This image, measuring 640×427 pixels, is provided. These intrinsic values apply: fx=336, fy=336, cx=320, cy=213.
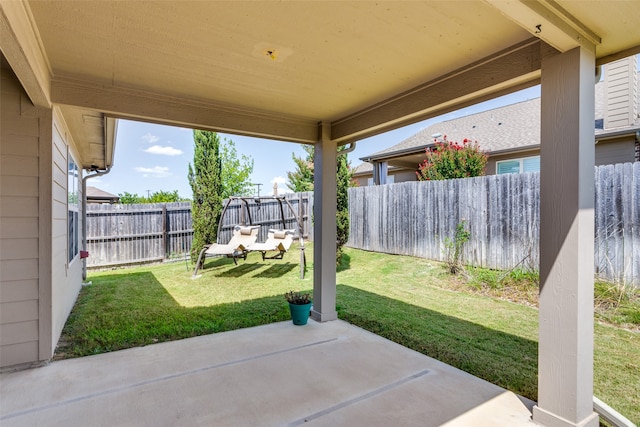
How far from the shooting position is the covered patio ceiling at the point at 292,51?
71.8 inches

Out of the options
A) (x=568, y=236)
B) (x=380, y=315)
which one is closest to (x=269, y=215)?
(x=380, y=315)

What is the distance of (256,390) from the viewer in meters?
2.57

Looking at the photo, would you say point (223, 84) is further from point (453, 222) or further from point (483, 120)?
point (483, 120)

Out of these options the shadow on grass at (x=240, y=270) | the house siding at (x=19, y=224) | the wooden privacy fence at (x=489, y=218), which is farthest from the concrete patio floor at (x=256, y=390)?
the shadow on grass at (x=240, y=270)

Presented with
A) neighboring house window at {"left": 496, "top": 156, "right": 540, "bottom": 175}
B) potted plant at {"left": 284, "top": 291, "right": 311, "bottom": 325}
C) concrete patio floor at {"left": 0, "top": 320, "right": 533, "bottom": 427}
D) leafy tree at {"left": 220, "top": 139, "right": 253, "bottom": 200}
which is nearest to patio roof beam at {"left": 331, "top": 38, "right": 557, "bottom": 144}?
potted plant at {"left": 284, "top": 291, "right": 311, "bottom": 325}

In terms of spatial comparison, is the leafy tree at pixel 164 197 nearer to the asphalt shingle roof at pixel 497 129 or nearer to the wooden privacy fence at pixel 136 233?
the wooden privacy fence at pixel 136 233

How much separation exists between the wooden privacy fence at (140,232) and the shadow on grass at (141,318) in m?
2.70

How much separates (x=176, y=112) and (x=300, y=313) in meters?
2.59

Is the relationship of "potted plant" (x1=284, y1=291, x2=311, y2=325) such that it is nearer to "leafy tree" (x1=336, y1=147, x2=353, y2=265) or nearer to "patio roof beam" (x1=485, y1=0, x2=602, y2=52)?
"patio roof beam" (x1=485, y1=0, x2=602, y2=52)

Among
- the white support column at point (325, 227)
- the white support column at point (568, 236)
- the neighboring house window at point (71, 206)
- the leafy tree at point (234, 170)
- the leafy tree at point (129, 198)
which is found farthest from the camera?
the leafy tree at point (129, 198)

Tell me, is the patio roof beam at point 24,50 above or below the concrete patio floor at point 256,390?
above

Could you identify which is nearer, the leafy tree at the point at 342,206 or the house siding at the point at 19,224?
the house siding at the point at 19,224

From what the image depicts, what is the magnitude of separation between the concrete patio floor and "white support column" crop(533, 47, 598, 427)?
36cm

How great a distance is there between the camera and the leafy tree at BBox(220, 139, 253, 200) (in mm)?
16984
